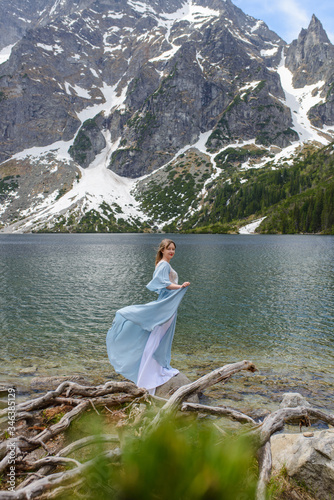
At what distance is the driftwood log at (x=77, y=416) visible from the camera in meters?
4.16

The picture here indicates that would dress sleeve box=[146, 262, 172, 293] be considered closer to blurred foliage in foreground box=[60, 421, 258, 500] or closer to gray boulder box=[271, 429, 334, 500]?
gray boulder box=[271, 429, 334, 500]

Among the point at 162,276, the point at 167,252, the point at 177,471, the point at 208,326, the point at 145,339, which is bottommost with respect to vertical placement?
the point at 208,326

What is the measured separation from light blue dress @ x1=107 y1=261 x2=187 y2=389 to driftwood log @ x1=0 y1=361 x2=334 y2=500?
0.99m

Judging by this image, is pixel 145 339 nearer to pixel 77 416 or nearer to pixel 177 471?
pixel 77 416

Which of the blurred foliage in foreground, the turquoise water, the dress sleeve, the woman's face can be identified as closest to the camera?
the blurred foliage in foreground

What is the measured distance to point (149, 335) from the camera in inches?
356

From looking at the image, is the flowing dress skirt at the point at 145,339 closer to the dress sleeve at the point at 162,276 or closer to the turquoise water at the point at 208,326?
the dress sleeve at the point at 162,276

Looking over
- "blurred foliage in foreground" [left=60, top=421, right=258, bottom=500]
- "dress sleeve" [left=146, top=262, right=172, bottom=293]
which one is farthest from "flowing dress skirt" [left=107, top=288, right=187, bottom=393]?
"blurred foliage in foreground" [left=60, top=421, right=258, bottom=500]

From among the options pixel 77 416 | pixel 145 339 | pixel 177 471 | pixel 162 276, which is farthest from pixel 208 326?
pixel 177 471

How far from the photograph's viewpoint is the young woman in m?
8.84

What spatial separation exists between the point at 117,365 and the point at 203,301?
799 inches

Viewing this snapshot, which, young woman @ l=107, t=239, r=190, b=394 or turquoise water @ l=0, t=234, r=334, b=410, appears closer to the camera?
young woman @ l=107, t=239, r=190, b=394

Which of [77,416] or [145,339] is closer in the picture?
[77,416]

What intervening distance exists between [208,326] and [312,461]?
643 inches
